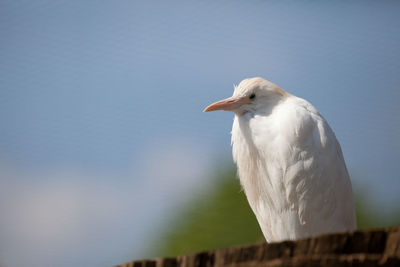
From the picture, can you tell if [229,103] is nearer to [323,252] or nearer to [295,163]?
[295,163]

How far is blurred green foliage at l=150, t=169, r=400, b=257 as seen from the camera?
3.75 m

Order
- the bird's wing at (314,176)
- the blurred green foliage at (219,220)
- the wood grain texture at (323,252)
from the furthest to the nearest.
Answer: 1. the blurred green foliage at (219,220)
2. the bird's wing at (314,176)
3. the wood grain texture at (323,252)

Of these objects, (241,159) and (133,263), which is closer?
(133,263)

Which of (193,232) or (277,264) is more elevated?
(277,264)

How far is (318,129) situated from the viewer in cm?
173

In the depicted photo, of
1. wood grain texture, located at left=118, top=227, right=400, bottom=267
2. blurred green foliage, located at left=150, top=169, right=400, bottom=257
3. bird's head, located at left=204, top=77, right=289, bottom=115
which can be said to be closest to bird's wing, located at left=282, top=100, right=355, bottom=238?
bird's head, located at left=204, top=77, right=289, bottom=115

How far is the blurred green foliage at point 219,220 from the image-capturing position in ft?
12.3

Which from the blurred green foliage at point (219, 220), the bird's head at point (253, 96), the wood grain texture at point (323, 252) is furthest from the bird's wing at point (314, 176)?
the blurred green foliage at point (219, 220)

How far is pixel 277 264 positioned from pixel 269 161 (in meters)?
1.14

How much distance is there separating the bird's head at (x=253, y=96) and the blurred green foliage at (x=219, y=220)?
6.55ft

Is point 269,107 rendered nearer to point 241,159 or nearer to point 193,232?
point 241,159

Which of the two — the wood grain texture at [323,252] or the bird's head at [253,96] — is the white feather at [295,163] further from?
the wood grain texture at [323,252]

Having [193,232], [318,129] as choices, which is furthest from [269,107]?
[193,232]

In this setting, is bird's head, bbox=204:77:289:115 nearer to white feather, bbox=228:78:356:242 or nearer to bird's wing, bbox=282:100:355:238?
white feather, bbox=228:78:356:242
